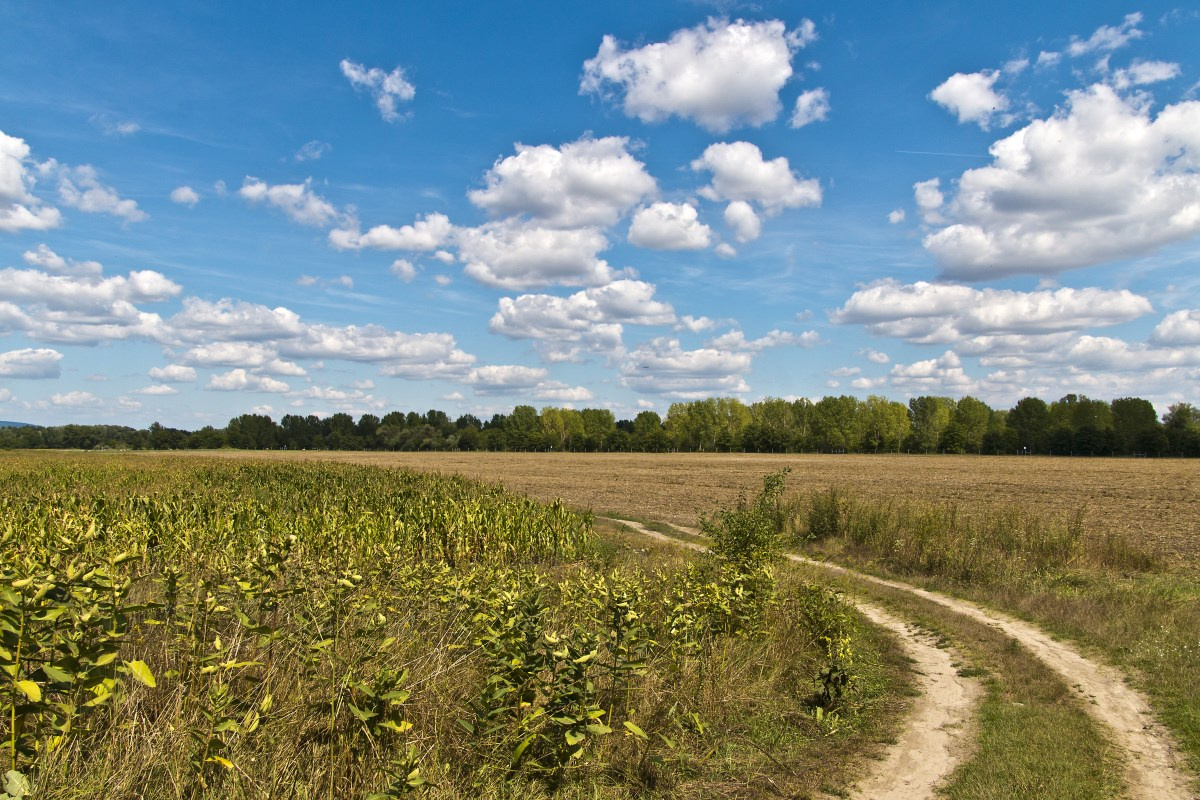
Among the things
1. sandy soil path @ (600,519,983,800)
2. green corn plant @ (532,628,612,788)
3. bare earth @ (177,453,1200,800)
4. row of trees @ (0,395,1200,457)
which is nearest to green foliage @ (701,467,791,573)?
sandy soil path @ (600,519,983,800)

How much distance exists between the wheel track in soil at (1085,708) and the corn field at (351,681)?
0.86m

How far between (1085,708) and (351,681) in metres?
7.68

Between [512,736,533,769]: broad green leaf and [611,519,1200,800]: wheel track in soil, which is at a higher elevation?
[512,736,533,769]: broad green leaf

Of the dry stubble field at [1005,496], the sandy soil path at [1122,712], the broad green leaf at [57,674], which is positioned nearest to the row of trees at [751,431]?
the dry stubble field at [1005,496]

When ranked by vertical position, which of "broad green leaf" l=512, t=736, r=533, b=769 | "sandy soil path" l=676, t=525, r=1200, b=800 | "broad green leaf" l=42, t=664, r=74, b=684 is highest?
"broad green leaf" l=42, t=664, r=74, b=684

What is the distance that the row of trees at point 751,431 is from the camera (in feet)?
375

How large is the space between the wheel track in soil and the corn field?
33.8 inches

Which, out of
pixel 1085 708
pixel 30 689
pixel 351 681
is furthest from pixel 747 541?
pixel 30 689

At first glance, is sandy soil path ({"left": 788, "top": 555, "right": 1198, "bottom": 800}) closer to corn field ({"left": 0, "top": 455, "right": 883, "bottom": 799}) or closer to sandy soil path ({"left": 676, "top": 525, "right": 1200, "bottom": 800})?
sandy soil path ({"left": 676, "top": 525, "right": 1200, "bottom": 800})

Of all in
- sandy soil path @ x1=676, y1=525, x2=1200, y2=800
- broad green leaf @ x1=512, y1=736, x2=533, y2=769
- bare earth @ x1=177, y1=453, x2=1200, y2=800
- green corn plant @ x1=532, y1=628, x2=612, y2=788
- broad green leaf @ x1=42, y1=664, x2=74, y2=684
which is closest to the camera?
broad green leaf @ x1=42, y1=664, x2=74, y2=684

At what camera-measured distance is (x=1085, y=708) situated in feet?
24.9

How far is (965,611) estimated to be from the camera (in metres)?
12.3

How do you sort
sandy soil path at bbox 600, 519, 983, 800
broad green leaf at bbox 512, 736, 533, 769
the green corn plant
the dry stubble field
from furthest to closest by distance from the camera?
1. the dry stubble field
2. sandy soil path at bbox 600, 519, 983, 800
3. the green corn plant
4. broad green leaf at bbox 512, 736, 533, 769

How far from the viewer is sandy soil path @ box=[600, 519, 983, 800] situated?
5.77 m
